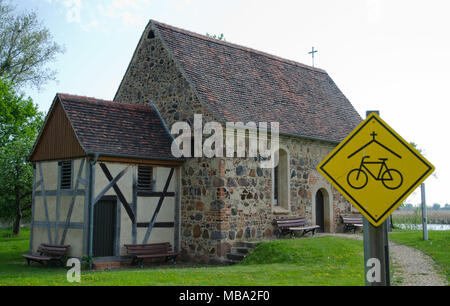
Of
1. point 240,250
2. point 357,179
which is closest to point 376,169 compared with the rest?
point 357,179

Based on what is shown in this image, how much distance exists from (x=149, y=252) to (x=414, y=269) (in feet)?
25.3

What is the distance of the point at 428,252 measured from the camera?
1299cm

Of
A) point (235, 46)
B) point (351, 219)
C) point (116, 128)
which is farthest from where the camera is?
point (235, 46)

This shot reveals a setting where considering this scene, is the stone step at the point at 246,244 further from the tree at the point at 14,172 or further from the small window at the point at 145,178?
the tree at the point at 14,172

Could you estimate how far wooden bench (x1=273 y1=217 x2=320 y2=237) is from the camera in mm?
15969

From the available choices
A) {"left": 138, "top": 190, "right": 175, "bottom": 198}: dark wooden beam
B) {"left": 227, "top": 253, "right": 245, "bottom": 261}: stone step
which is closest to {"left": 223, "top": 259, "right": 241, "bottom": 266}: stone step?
{"left": 227, "top": 253, "right": 245, "bottom": 261}: stone step

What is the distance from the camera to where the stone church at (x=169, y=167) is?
45.6 ft

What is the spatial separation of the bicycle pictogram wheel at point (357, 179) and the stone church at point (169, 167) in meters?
10.7

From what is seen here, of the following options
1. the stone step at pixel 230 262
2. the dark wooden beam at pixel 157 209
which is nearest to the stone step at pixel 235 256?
the stone step at pixel 230 262

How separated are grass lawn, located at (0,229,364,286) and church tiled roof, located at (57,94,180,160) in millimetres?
3746

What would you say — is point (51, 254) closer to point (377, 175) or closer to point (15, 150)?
point (15, 150)

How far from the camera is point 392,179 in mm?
3553

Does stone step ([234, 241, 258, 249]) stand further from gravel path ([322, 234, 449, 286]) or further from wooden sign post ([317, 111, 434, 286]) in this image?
wooden sign post ([317, 111, 434, 286])

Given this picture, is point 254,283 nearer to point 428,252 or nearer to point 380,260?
point 380,260
